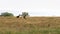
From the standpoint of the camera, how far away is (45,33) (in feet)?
45.1

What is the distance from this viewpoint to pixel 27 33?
13555 mm

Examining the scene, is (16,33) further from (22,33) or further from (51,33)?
(51,33)

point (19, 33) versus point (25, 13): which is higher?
point (19, 33)

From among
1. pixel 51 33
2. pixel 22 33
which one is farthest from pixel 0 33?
pixel 51 33

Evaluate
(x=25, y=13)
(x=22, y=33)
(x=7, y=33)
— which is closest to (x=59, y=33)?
(x=22, y=33)

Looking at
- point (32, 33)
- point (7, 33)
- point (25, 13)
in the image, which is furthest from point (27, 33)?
point (25, 13)

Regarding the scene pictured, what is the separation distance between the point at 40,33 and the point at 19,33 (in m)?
1.26

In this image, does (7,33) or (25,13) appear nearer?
(7,33)

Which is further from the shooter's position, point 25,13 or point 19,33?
point 25,13

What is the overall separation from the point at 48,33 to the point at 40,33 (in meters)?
0.48

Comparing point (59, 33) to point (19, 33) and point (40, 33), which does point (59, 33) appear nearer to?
point (40, 33)

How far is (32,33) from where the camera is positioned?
13.5 metres

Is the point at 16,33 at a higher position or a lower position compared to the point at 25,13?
higher

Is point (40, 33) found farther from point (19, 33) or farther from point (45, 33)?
point (19, 33)
